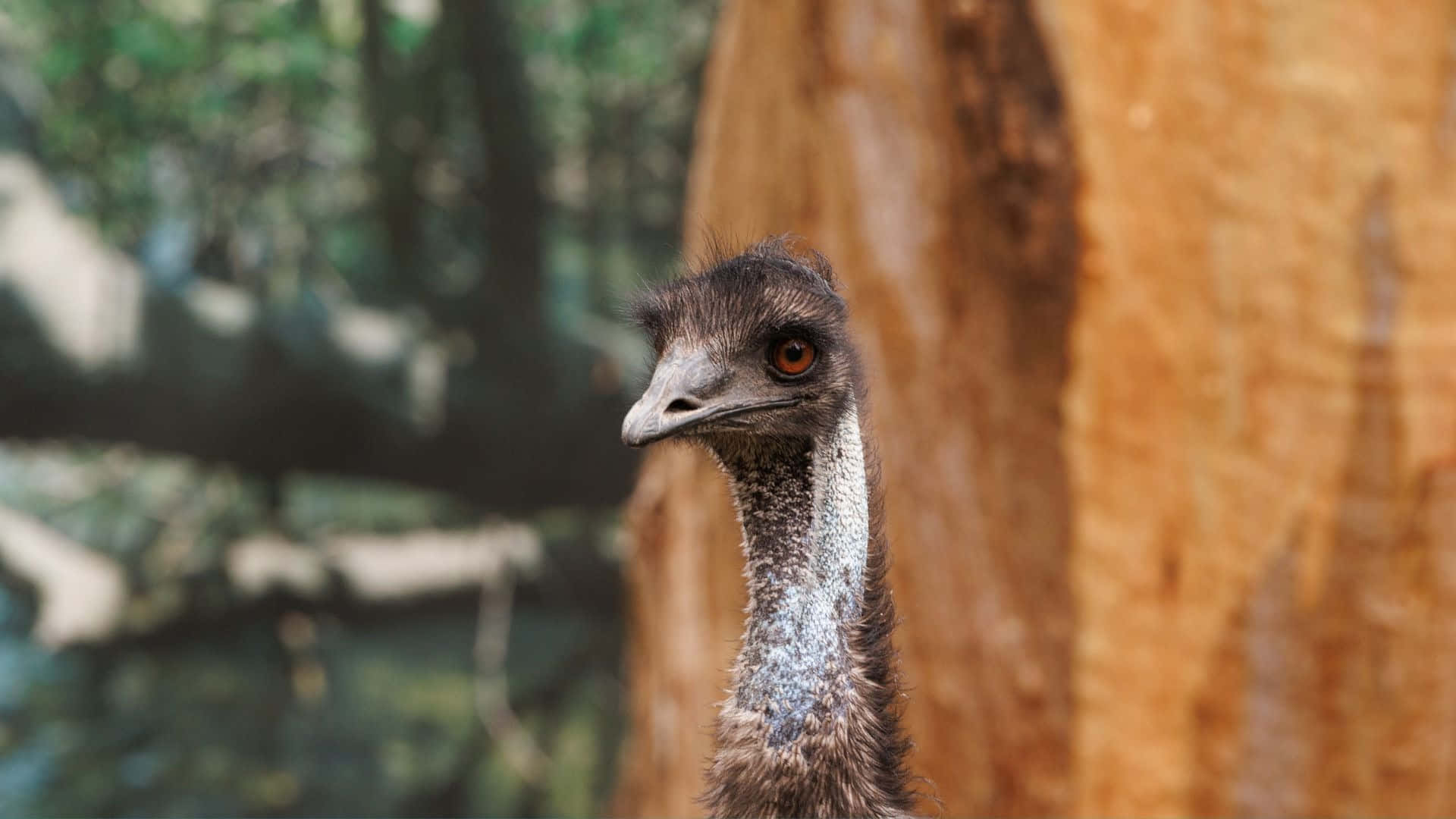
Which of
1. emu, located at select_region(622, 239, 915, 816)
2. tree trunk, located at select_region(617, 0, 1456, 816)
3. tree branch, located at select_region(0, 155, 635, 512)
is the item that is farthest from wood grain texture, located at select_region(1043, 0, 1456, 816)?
tree branch, located at select_region(0, 155, 635, 512)

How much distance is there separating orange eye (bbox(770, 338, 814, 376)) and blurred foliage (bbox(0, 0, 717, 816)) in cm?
139

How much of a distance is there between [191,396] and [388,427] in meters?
0.36

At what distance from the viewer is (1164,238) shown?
51.6 inches

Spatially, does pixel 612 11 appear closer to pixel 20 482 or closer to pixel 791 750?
pixel 20 482

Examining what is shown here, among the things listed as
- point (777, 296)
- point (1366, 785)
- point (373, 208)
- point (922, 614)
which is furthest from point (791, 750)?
point (373, 208)

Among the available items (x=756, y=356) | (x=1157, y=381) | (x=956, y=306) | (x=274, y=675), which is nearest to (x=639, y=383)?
(x=756, y=356)

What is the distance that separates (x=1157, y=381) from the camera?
1337mm

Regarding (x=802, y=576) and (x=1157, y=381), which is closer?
(x=802, y=576)

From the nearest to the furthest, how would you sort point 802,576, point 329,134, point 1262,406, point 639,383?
point 802,576
point 639,383
point 1262,406
point 329,134

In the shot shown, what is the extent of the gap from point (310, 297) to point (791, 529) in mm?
1704

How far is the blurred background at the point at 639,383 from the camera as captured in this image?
4.28 ft

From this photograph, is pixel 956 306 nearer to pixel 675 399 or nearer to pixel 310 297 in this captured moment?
pixel 675 399

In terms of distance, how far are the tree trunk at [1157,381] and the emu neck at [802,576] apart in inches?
22.8

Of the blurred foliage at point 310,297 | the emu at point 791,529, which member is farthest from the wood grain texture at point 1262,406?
the blurred foliage at point 310,297
